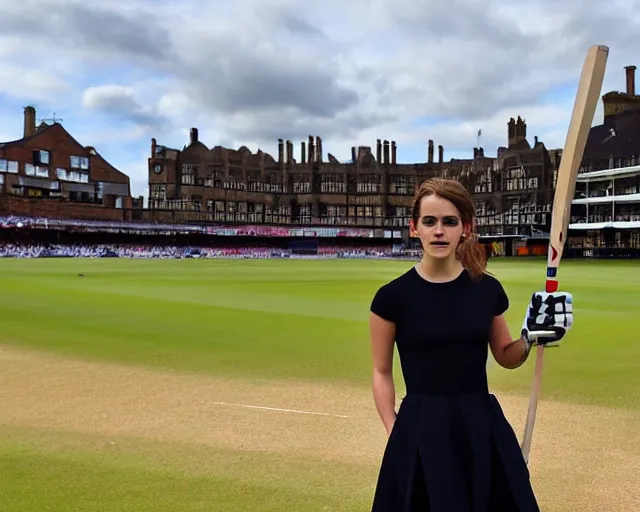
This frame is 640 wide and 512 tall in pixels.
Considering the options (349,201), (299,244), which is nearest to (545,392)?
(299,244)

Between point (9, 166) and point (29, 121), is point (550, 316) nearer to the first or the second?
point (9, 166)

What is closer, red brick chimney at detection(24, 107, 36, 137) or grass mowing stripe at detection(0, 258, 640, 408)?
grass mowing stripe at detection(0, 258, 640, 408)

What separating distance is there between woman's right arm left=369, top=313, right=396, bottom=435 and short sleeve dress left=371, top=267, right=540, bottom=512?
0.17 ft

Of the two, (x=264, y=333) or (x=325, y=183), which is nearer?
(x=264, y=333)

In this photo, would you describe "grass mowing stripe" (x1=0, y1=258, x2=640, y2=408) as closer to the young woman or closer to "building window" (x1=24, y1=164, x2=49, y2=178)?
the young woman

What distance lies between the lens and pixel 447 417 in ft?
11.2

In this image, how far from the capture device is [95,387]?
9.50 m

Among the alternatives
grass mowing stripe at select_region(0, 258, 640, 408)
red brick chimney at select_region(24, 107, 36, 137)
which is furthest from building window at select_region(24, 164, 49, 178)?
grass mowing stripe at select_region(0, 258, 640, 408)

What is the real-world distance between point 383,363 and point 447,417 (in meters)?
0.45

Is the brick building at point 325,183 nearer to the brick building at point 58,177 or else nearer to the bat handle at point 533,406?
the brick building at point 58,177

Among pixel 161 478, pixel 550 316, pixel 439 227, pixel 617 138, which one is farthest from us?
pixel 617 138

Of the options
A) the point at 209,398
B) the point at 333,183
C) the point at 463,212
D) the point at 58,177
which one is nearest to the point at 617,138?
the point at 333,183

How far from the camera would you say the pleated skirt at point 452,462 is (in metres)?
3.33

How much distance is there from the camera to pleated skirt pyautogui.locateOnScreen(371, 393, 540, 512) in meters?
3.33
